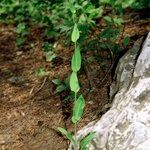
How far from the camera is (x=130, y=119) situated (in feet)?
8.59

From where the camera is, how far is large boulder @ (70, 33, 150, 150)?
8.27 feet

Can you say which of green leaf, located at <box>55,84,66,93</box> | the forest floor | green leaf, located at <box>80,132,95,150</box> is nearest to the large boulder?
green leaf, located at <box>80,132,95,150</box>

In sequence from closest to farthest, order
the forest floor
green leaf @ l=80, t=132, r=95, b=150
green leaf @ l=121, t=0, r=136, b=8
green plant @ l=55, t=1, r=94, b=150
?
green plant @ l=55, t=1, r=94, b=150 → green leaf @ l=80, t=132, r=95, b=150 → the forest floor → green leaf @ l=121, t=0, r=136, b=8

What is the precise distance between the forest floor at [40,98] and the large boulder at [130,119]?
0.46 m

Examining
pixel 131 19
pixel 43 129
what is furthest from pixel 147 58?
pixel 131 19

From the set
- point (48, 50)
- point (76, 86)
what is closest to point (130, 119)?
point (76, 86)

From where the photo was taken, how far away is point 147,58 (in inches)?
117

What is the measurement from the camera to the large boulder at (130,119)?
8.27 ft

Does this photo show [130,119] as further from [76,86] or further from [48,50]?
[48,50]

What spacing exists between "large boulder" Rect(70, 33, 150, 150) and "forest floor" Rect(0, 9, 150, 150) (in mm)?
463

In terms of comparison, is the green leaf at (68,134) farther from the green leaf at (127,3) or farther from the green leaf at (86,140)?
the green leaf at (127,3)

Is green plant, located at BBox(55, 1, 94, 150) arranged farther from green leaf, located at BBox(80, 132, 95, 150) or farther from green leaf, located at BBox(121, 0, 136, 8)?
green leaf, located at BBox(121, 0, 136, 8)

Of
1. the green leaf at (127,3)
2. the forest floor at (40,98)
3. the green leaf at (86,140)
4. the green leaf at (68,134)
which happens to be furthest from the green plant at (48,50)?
the green leaf at (86,140)

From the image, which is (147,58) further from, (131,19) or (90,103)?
(131,19)
